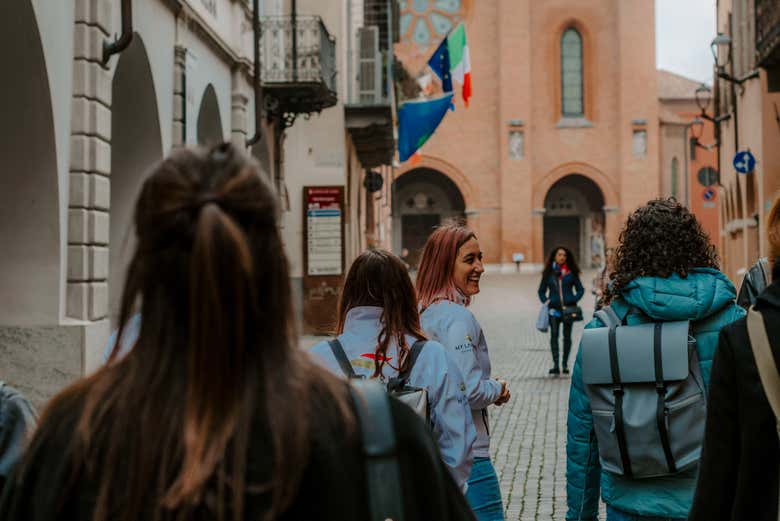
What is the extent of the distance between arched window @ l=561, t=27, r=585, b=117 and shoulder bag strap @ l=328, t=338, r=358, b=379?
51.9 m

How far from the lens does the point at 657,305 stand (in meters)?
3.88

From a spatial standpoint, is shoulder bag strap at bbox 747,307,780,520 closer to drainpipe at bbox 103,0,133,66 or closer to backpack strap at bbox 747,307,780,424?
backpack strap at bbox 747,307,780,424

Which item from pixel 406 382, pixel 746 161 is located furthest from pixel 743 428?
pixel 746 161

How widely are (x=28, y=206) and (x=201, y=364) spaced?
304 inches

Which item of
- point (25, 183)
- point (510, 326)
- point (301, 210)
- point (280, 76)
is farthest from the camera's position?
point (510, 326)

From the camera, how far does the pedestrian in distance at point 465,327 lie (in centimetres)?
443

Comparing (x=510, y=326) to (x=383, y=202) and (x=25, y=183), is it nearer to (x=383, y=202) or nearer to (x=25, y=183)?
(x=383, y=202)

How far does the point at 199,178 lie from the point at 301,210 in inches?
744

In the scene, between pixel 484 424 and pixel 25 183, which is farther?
pixel 25 183

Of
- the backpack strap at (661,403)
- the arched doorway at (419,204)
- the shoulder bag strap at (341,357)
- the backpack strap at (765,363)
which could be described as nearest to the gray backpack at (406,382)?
the shoulder bag strap at (341,357)

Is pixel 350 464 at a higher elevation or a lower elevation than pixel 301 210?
lower

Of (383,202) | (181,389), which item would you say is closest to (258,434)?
(181,389)

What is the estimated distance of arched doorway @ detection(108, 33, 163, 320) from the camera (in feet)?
37.6

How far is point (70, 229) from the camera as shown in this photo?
926cm
